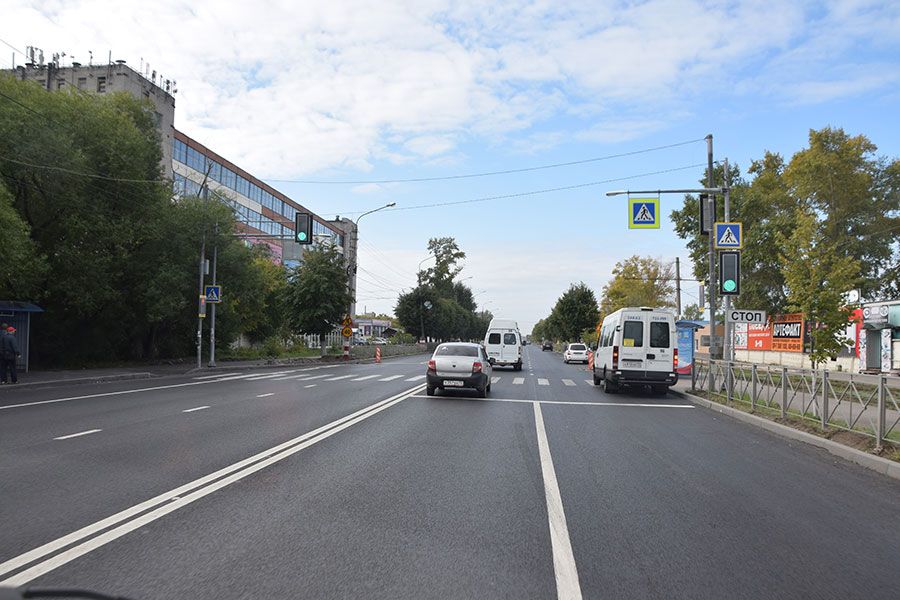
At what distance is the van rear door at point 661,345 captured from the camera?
1856cm

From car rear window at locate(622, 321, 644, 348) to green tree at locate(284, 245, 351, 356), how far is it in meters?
25.0

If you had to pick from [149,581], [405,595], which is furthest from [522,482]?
[149,581]

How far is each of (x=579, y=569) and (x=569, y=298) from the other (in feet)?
252

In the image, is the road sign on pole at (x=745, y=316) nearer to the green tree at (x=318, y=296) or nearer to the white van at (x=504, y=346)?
the white van at (x=504, y=346)

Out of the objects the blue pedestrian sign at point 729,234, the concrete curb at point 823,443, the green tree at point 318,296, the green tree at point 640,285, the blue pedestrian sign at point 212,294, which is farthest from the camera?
the green tree at point 640,285

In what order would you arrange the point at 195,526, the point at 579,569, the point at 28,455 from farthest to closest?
the point at 28,455 → the point at 195,526 → the point at 579,569

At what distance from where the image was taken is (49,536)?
15.4 ft

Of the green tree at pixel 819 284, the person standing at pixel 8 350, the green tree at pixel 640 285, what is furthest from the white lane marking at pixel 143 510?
the green tree at pixel 640 285

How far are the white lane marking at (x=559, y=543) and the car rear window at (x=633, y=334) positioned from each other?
11.3 m

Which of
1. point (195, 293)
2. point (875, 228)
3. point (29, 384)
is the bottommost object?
point (29, 384)

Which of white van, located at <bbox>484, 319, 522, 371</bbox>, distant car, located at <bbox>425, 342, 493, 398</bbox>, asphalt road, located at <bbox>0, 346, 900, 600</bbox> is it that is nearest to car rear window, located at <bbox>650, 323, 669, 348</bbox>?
distant car, located at <bbox>425, 342, 493, 398</bbox>

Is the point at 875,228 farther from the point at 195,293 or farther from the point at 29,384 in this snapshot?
the point at 29,384

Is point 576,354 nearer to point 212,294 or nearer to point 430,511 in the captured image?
point 212,294

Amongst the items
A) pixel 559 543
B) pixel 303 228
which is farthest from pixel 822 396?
pixel 303 228
